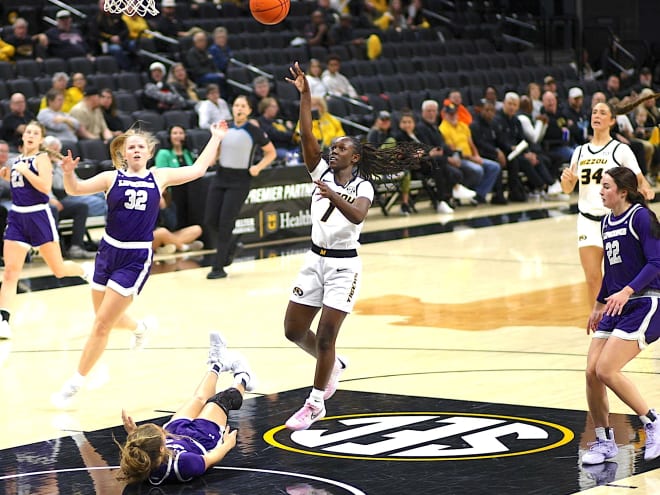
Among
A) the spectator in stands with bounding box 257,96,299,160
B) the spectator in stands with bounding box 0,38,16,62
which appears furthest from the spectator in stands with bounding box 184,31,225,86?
the spectator in stands with bounding box 0,38,16,62

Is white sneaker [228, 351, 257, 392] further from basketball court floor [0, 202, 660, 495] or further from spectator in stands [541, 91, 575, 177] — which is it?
spectator in stands [541, 91, 575, 177]

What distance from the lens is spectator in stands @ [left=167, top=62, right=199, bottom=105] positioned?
1875cm

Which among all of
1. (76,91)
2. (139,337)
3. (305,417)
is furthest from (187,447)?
(76,91)

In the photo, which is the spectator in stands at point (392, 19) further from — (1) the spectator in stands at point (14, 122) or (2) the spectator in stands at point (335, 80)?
(1) the spectator in stands at point (14, 122)

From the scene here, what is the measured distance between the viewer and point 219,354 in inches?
293

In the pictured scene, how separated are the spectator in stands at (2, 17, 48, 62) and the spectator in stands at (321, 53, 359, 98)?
4601 millimetres

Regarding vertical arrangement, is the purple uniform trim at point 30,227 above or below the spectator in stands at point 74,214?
above

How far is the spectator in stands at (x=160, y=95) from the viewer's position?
18.3 meters

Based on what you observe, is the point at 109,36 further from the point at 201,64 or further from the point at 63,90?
the point at 63,90

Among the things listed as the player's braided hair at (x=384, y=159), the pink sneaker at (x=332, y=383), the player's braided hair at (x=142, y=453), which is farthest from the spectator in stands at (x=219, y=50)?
the player's braided hair at (x=142, y=453)

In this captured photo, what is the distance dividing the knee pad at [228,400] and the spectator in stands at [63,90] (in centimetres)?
1006

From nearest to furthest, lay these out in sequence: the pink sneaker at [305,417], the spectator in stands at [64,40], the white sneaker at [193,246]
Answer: the pink sneaker at [305,417] < the white sneaker at [193,246] < the spectator in stands at [64,40]

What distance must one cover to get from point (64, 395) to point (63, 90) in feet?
30.6

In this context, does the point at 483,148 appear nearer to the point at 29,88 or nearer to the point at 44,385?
the point at 29,88
